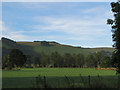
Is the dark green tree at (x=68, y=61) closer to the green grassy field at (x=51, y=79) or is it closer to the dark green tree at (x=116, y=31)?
the green grassy field at (x=51, y=79)

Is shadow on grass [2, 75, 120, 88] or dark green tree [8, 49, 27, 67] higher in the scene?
dark green tree [8, 49, 27, 67]

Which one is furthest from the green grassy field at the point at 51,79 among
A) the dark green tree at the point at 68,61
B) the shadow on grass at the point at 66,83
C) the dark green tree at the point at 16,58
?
the dark green tree at the point at 68,61

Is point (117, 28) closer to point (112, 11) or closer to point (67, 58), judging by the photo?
point (112, 11)

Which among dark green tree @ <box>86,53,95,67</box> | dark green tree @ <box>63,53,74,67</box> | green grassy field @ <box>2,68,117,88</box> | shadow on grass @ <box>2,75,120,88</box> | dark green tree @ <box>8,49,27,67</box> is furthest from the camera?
dark green tree @ <box>63,53,74,67</box>

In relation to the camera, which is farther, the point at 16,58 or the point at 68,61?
the point at 68,61

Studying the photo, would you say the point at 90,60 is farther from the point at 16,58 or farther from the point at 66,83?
the point at 66,83

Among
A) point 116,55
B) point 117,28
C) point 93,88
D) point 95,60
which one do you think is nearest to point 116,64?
point 116,55

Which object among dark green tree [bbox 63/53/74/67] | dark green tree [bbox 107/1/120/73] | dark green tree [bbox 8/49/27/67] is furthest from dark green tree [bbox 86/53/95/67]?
dark green tree [bbox 107/1/120/73]

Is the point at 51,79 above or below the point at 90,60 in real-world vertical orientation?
below

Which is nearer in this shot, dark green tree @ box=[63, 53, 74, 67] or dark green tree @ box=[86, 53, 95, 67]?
dark green tree @ box=[86, 53, 95, 67]

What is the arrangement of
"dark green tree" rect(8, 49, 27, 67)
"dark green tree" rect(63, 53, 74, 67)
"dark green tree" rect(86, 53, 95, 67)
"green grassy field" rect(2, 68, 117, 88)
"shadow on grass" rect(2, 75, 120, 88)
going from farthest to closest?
"dark green tree" rect(63, 53, 74, 67), "dark green tree" rect(86, 53, 95, 67), "dark green tree" rect(8, 49, 27, 67), "green grassy field" rect(2, 68, 117, 88), "shadow on grass" rect(2, 75, 120, 88)

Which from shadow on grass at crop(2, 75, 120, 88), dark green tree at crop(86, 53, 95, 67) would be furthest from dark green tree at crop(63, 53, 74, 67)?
shadow on grass at crop(2, 75, 120, 88)

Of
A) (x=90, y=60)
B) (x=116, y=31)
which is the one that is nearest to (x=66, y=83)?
(x=116, y=31)

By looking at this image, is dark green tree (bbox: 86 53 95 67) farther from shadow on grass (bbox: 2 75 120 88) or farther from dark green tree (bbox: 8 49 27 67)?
shadow on grass (bbox: 2 75 120 88)
